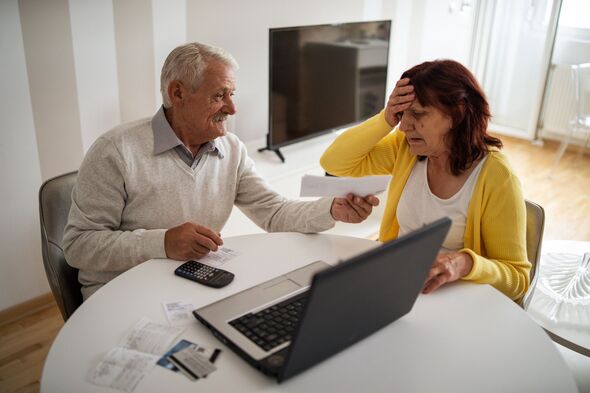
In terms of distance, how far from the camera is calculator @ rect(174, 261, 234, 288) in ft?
4.53

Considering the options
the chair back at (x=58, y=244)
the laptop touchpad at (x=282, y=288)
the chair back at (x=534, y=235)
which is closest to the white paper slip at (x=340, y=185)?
the laptop touchpad at (x=282, y=288)

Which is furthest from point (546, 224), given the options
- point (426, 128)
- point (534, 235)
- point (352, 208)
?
point (352, 208)

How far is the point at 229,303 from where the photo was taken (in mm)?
1259

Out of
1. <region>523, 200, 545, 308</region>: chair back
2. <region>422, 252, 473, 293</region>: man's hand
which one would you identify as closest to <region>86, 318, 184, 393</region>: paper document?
<region>422, 252, 473, 293</region>: man's hand

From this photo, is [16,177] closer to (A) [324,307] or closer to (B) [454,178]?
(B) [454,178]

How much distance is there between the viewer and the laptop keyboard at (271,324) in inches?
44.4

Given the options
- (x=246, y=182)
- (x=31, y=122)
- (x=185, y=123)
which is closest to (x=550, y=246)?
(x=246, y=182)

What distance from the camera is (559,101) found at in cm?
505

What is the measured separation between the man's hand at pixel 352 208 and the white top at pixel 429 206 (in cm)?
20

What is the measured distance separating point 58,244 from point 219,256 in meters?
0.51

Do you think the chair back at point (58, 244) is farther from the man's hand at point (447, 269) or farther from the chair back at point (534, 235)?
the chair back at point (534, 235)

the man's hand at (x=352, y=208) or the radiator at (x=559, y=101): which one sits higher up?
the man's hand at (x=352, y=208)

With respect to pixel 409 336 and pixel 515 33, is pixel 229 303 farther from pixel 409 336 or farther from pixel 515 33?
pixel 515 33

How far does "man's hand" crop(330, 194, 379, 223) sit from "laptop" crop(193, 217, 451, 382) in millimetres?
347
